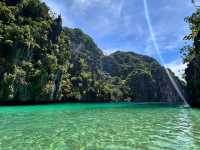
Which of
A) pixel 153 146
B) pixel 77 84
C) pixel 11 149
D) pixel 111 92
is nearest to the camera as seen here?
pixel 11 149

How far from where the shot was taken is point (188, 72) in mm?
55812

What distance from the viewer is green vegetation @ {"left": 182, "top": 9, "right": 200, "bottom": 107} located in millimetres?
46219

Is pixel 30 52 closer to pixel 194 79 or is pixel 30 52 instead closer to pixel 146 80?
pixel 194 79

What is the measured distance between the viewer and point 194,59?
165 feet

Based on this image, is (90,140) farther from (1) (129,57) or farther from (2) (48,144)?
(1) (129,57)

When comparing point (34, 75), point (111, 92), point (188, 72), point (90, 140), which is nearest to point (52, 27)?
point (34, 75)

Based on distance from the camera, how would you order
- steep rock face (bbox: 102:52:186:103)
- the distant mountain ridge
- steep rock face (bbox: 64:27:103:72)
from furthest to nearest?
steep rock face (bbox: 102:52:186:103) → the distant mountain ridge → steep rock face (bbox: 64:27:103:72)

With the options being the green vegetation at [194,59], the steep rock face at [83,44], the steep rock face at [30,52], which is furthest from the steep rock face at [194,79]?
the steep rock face at [83,44]

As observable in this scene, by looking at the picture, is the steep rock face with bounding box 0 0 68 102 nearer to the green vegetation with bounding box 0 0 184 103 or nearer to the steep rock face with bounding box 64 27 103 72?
the green vegetation with bounding box 0 0 184 103

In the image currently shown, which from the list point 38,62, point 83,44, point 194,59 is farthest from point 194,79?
point 83,44

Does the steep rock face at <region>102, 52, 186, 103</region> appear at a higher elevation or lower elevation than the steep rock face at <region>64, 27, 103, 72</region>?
lower

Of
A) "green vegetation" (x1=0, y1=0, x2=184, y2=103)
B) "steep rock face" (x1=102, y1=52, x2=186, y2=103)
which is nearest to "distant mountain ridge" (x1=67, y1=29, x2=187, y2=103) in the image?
"steep rock face" (x1=102, y1=52, x2=186, y2=103)

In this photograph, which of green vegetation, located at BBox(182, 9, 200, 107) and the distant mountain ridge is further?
the distant mountain ridge

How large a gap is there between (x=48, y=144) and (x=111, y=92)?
313 ft
